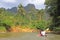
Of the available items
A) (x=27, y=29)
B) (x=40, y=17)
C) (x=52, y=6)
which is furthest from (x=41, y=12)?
(x=52, y=6)

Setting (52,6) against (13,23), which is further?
(13,23)

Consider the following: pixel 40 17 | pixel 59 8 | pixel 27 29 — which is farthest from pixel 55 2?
pixel 40 17

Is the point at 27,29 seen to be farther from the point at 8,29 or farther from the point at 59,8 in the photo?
the point at 59,8

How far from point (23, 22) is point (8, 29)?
1564 centimetres

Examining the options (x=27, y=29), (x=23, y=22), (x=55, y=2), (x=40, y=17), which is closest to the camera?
(x=55, y=2)

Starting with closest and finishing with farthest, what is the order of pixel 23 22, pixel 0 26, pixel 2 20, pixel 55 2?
pixel 55 2 → pixel 0 26 → pixel 2 20 → pixel 23 22

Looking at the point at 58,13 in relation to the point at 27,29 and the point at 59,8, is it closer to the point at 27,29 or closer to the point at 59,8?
the point at 59,8

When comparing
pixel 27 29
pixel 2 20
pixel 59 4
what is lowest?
pixel 27 29

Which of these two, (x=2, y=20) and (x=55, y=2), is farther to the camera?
(x=2, y=20)

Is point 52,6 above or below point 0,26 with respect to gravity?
above

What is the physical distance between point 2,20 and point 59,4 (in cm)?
2874

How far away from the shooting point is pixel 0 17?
241 ft

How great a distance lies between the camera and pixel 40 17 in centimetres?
10881

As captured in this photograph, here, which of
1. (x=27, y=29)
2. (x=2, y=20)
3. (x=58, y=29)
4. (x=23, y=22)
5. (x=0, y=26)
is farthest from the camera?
(x=23, y=22)
